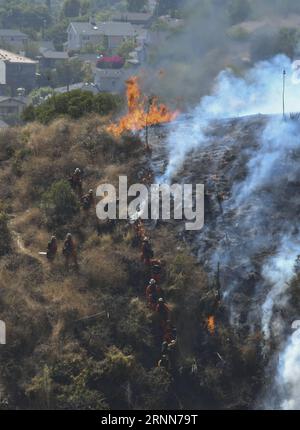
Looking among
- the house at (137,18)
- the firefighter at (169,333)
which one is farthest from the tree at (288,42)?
the house at (137,18)

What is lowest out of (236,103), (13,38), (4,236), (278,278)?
(278,278)

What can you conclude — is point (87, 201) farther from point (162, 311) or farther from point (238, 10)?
point (238, 10)

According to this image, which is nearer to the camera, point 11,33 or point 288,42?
point 288,42

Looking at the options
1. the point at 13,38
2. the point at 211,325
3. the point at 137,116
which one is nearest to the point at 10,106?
the point at 13,38

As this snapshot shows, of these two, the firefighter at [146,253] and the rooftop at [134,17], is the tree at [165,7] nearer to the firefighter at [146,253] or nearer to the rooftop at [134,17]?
the rooftop at [134,17]

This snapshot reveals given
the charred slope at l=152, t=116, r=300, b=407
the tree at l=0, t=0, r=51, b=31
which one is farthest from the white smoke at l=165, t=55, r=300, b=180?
the tree at l=0, t=0, r=51, b=31

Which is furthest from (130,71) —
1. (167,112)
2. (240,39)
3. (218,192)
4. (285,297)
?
(285,297)

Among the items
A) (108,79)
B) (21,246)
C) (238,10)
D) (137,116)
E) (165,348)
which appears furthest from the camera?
(108,79)
